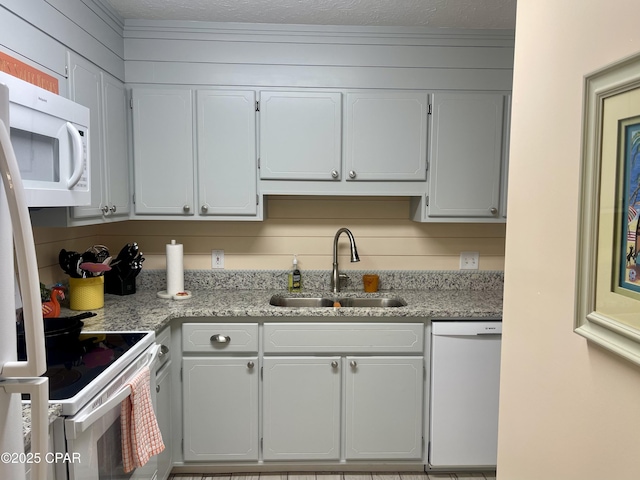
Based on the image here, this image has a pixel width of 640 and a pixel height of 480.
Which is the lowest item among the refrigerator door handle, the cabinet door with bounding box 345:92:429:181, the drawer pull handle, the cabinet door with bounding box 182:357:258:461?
the cabinet door with bounding box 182:357:258:461

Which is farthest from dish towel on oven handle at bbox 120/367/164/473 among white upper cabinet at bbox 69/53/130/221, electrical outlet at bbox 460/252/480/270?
electrical outlet at bbox 460/252/480/270

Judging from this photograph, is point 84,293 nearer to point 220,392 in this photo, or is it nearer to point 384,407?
point 220,392

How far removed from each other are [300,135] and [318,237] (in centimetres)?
68

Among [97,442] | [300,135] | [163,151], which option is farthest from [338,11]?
[97,442]

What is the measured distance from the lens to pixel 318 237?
9.73ft

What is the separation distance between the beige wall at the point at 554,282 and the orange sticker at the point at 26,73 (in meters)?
1.56

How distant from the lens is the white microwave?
140 cm

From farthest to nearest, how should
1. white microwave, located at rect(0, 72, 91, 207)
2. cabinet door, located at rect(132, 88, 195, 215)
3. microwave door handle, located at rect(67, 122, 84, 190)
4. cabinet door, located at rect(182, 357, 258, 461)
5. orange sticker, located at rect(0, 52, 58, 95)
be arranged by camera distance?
1. cabinet door, located at rect(132, 88, 195, 215)
2. cabinet door, located at rect(182, 357, 258, 461)
3. microwave door handle, located at rect(67, 122, 84, 190)
4. orange sticker, located at rect(0, 52, 58, 95)
5. white microwave, located at rect(0, 72, 91, 207)

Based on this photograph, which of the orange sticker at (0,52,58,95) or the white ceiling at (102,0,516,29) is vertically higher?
the white ceiling at (102,0,516,29)

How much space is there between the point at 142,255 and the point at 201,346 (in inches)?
29.8

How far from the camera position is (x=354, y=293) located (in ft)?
9.48

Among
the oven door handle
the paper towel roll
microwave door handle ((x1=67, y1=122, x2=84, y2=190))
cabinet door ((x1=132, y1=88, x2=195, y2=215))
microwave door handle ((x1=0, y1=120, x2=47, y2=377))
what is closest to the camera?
microwave door handle ((x1=0, y1=120, x2=47, y2=377))

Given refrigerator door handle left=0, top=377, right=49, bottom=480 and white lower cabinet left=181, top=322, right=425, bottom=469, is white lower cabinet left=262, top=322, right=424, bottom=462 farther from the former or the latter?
refrigerator door handle left=0, top=377, right=49, bottom=480

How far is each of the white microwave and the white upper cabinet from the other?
0.29m
